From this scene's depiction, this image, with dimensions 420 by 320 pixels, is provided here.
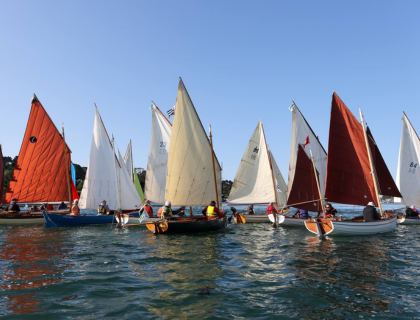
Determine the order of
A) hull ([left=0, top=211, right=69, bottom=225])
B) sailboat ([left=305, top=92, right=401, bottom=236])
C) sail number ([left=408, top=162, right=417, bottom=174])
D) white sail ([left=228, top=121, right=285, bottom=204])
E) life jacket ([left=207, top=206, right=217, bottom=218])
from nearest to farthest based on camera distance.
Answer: sailboat ([left=305, top=92, right=401, bottom=236]) → life jacket ([left=207, top=206, right=217, bottom=218]) → hull ([left=0, top=211, right=69, bottom=225]) → white sail ([left=228, top=121, right=285, bottom=204]) → sail number ([left=408, top=162, right=417, bottom=174])

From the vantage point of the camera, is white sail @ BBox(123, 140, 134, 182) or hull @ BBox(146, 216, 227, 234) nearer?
hull @ BBox(146, 216, 227, 234)

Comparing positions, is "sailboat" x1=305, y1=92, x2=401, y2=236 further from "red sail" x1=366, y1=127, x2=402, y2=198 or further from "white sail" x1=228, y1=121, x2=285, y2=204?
"white sail" x1=228, y1=121, x2=285, y2=204

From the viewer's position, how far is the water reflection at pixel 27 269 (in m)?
8.69

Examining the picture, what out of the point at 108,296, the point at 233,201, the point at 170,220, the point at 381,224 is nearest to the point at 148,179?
the point at 233,201

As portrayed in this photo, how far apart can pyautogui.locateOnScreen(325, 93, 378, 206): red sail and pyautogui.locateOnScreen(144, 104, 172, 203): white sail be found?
18946 millimetres

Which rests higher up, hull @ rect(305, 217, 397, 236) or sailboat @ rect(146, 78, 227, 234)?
sailboat @ rect(146, 78, 227, 234)

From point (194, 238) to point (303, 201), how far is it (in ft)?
40.3

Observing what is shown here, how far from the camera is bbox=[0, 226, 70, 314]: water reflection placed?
8688mm

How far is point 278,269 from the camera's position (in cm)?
1268

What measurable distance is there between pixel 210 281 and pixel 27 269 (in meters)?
7.64

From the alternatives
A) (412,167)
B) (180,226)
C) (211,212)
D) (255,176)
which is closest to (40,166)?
(180,226)

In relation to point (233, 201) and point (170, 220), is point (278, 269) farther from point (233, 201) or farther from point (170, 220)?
point (233, 201)

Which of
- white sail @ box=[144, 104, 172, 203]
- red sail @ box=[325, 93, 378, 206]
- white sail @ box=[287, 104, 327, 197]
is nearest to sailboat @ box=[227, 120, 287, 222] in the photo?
white sail @ box=[287, 104, 327, 197]

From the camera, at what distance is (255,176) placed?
3572cm
